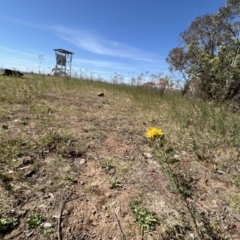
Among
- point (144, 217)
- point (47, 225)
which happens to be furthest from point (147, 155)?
point (47, 225)

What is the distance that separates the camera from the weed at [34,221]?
0.98 m

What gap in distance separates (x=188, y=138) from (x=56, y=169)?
1592mm

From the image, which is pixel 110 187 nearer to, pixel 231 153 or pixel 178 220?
pixel 178 220

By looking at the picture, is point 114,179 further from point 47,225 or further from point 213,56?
point 213,56

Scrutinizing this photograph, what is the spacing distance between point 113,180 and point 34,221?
591mm

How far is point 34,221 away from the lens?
1.00m

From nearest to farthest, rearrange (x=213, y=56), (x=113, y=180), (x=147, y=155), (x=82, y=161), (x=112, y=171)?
1. (x=113, y=180)
2. (x=112, y=171)
3. (x=82, y=161)
4. (x=147, y=155)
5. (x=213, y=56)

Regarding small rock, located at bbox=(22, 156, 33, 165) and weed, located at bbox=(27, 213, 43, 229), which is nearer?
weed, located at bbox=(27, 213, 43, 229)

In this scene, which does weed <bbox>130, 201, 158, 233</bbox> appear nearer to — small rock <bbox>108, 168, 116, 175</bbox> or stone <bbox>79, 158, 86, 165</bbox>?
small rock <bbox>108, 168, 116, 175</bbox>

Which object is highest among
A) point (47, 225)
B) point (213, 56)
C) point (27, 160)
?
point (213, 56)

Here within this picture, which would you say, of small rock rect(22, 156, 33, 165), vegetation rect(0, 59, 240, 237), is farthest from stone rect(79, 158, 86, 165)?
small rock rect(22, 156, 33, 165)

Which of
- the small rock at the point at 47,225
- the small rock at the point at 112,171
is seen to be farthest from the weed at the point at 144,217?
the small rock at the point at 47,225

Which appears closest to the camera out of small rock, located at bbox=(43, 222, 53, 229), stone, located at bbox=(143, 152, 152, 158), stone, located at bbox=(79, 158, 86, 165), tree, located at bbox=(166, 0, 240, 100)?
small rock, located at bbox=(43, 222, 53, 229)

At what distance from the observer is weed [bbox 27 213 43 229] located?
98 centimetres
